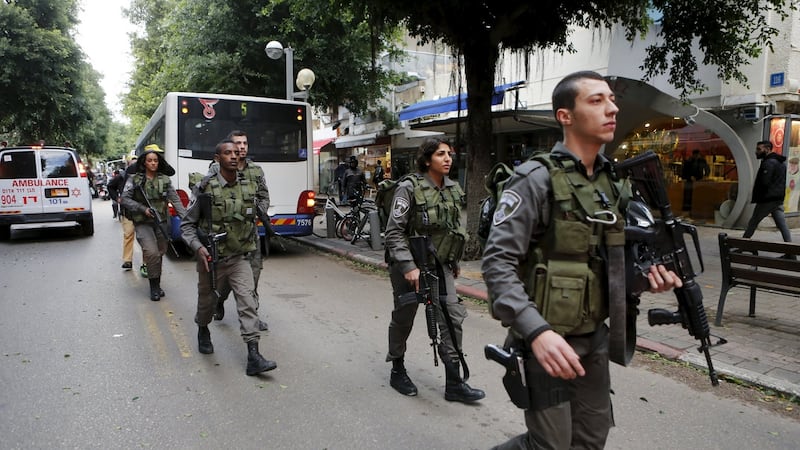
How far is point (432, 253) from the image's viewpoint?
3652mm

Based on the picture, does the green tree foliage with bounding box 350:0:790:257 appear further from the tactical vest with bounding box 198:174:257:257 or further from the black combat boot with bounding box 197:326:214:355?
the black combat boot with bounding box 197:326:214:355

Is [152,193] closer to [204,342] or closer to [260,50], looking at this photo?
[204,342]

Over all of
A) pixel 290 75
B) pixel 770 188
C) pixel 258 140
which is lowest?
pixel 770 188

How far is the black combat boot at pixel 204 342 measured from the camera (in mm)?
4668

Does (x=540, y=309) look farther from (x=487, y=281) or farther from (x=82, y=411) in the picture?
(x=82, y=411)

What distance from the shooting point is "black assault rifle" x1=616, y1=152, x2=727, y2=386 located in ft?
6.51

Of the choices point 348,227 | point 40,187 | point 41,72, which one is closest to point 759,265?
point 348,227

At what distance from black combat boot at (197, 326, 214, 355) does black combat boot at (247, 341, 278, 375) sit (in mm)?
669

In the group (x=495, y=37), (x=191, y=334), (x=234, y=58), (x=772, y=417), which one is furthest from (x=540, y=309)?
(x=234, y=58)

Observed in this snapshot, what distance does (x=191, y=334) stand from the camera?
17.2 ft

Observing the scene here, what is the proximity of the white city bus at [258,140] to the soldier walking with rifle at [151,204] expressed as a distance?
165cm

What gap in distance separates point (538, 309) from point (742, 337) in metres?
4.11

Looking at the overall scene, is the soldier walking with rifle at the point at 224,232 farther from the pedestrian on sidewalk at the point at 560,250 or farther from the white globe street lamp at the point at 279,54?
the white globe street lamp at the point at 279,54

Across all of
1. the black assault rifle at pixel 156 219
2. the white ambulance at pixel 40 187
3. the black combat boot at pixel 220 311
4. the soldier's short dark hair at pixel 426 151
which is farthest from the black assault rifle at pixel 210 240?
the white ambulance at pixel 40 187
